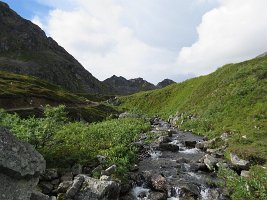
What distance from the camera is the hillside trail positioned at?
28.1 metres

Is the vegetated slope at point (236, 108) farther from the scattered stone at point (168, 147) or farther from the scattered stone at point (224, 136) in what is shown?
the scattered stone at point (168, 147)

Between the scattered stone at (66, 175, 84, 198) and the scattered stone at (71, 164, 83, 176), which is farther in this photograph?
the scattered stone at (71, 164, 83, 176)

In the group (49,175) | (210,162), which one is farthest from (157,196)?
(210,162)

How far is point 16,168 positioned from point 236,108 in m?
47.6

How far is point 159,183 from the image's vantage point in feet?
95.1

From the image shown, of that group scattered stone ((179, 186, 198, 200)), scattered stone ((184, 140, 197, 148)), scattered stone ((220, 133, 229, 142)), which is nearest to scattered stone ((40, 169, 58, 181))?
scattered stone ((179, 186, 198, 200))

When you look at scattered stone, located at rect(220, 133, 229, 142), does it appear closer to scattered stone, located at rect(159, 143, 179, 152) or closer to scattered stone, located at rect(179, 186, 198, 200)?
scattered stone, located at rect(159, 143, 179, 152)

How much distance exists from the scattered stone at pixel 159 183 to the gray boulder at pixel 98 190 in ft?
15.5

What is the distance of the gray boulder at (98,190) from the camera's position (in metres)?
23.4

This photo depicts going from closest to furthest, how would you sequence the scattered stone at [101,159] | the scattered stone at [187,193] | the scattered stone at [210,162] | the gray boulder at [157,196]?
the gray boulder at [157,196] < the scattered stone at [187,193] < the scattered stone at [101,159] < the scattered stone at [210,162]

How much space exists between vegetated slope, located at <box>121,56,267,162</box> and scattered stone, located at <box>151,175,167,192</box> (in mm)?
11136

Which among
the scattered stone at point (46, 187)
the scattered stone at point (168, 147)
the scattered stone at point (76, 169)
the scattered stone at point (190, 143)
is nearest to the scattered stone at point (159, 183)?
the scattered stone at point (76, 169)

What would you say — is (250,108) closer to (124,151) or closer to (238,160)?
(238,160)

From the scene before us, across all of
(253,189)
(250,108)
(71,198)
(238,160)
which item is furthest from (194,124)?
(71,198)
